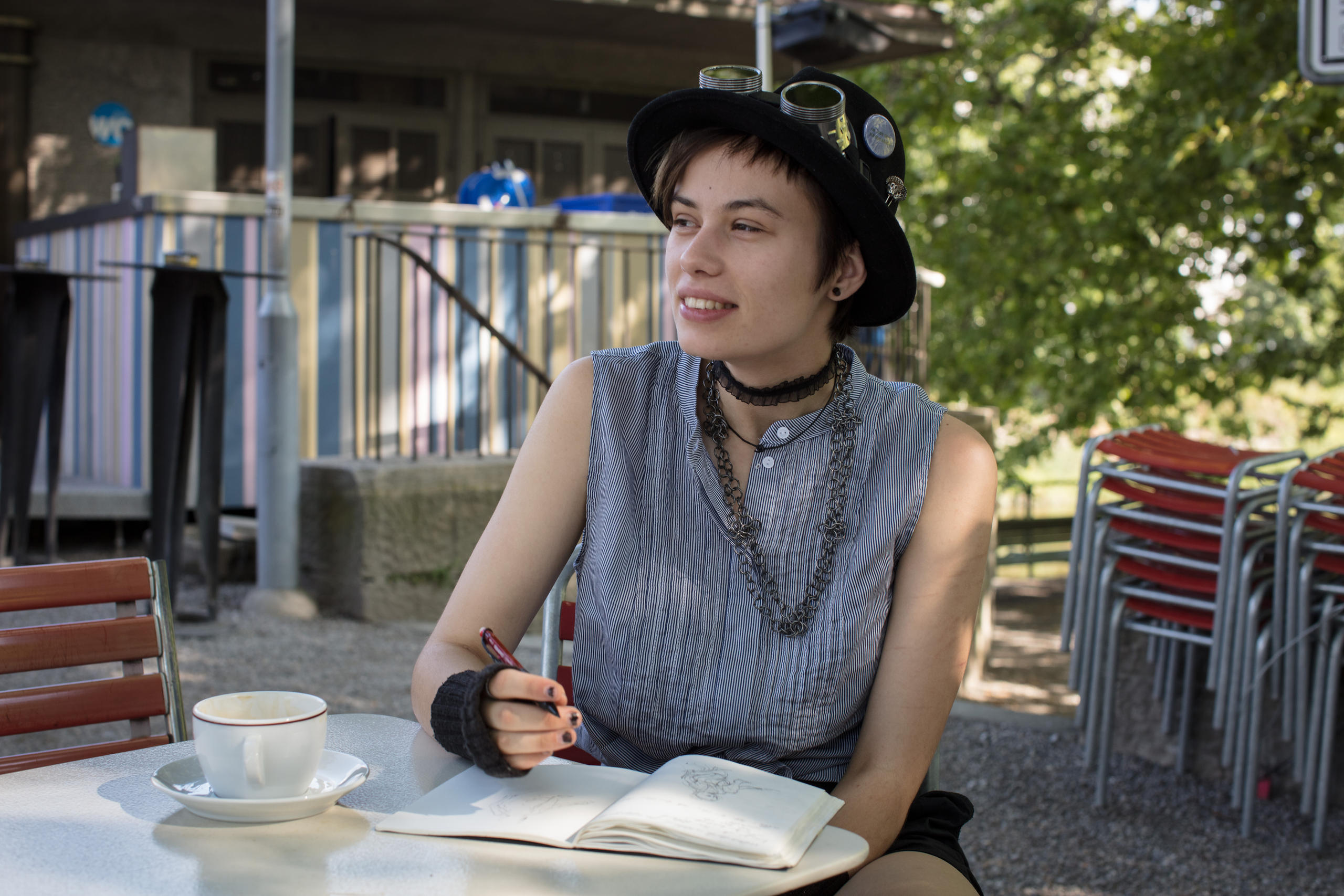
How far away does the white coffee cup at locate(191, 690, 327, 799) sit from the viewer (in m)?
1.14

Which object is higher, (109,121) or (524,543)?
(109,121)

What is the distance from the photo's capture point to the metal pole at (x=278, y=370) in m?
5.65

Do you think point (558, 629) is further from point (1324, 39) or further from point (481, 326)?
point (481, 326)

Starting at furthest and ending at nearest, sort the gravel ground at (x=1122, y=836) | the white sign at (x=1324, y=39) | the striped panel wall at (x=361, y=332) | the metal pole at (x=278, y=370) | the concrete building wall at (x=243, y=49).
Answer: the concrete building wall at (x=243, y=49)
the striped panel wall at (x=361, y=332)
the metal pole at (x=278, y=370)
the gravel ground at (x=1122, y=836)
the white sign at (x=1324, y=39)

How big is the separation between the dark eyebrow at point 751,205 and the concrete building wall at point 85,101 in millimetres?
9324

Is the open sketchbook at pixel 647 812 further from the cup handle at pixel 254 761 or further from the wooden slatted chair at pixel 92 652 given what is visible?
the wooden slatted chair at pixel 92 652

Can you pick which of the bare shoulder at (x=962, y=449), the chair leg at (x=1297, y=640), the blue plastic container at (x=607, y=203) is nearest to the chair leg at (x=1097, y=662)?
the chair leg at (x=1297, y=640)

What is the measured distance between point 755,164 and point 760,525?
20.0 inches

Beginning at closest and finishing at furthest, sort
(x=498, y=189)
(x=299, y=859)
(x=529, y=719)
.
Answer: (x=299, y=859)
(x=529, y=719)
(x=498, y=189)

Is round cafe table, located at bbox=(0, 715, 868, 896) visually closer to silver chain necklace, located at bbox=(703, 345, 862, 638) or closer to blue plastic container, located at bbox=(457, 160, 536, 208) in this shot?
silver chain necklace, located at bbox=(703, 345, 862, 638)

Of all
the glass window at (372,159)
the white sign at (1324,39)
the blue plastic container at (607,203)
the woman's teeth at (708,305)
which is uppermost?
the glass window at (372,159)

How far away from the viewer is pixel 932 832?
163cm

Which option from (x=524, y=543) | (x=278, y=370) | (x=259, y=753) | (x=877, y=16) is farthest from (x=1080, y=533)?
(x=877, y=16)

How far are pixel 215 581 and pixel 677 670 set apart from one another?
4.39 meters
